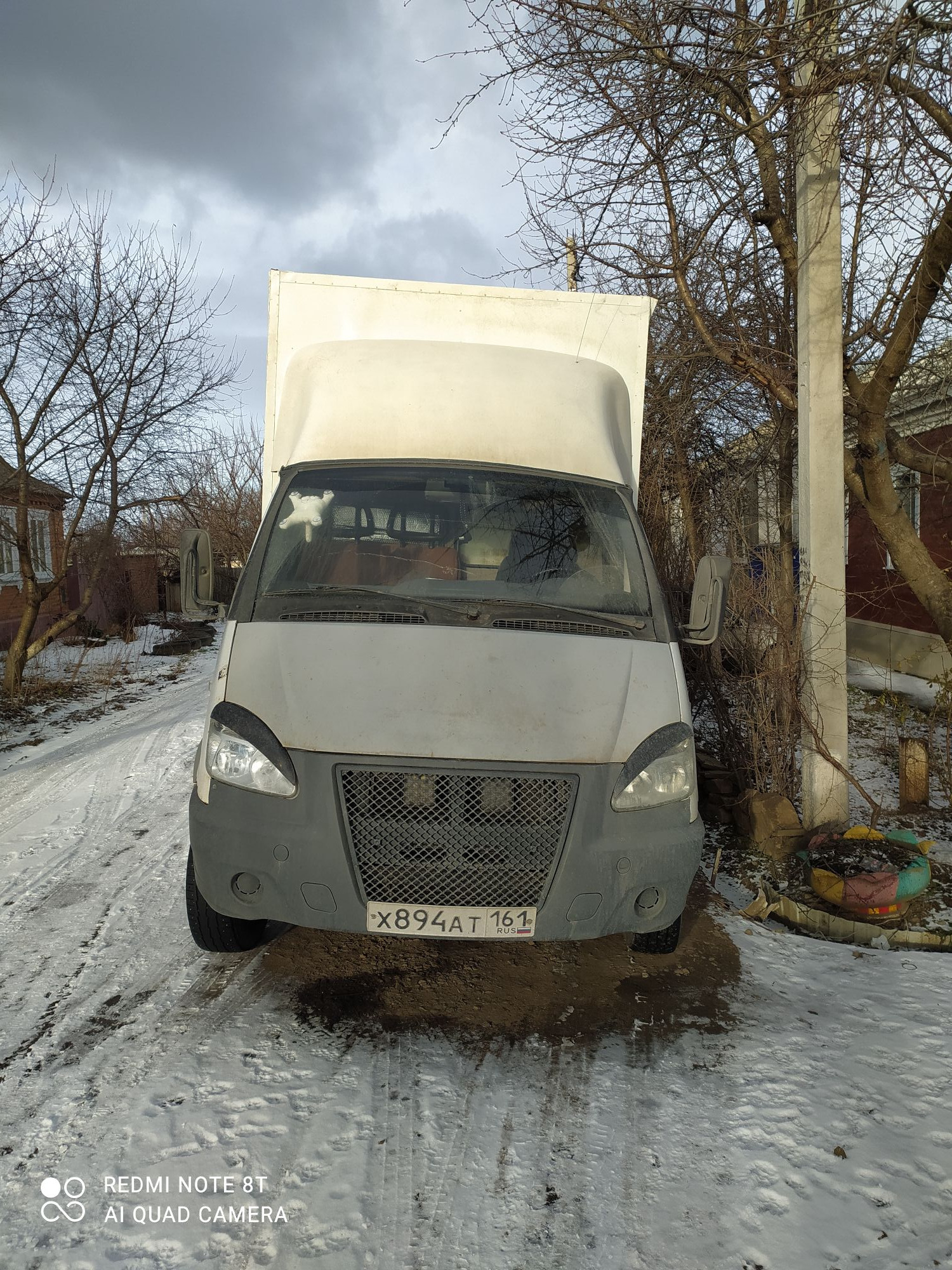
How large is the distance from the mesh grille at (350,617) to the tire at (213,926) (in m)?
1.09

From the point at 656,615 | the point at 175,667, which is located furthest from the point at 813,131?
the point at 175,667

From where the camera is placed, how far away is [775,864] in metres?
5.21

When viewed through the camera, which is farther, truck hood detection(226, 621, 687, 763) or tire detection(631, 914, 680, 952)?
tire detection(631, 914, 680, 952)

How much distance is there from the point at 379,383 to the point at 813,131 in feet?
10.3

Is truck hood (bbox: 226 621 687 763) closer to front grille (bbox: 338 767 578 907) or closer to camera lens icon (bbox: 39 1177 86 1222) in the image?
front grille (bbox: 338 767 578 907)

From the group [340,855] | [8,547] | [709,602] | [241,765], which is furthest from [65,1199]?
[8,547]

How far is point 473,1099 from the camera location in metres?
2.89

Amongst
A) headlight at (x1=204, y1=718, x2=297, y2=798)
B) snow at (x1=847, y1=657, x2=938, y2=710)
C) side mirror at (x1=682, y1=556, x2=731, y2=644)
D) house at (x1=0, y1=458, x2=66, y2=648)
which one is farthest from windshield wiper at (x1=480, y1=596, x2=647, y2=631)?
house at (x1=0, y1=458, x2=66, y2=648)

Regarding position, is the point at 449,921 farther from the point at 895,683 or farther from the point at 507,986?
the point at 895,683

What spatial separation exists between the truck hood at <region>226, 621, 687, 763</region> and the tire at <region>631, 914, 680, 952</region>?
1.06 meters

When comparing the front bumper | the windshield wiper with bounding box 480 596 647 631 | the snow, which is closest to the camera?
the front bumper

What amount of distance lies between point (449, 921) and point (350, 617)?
1274mm

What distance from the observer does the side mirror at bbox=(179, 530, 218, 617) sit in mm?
4172

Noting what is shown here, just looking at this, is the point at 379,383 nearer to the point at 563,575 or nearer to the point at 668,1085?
the point at 563,575
